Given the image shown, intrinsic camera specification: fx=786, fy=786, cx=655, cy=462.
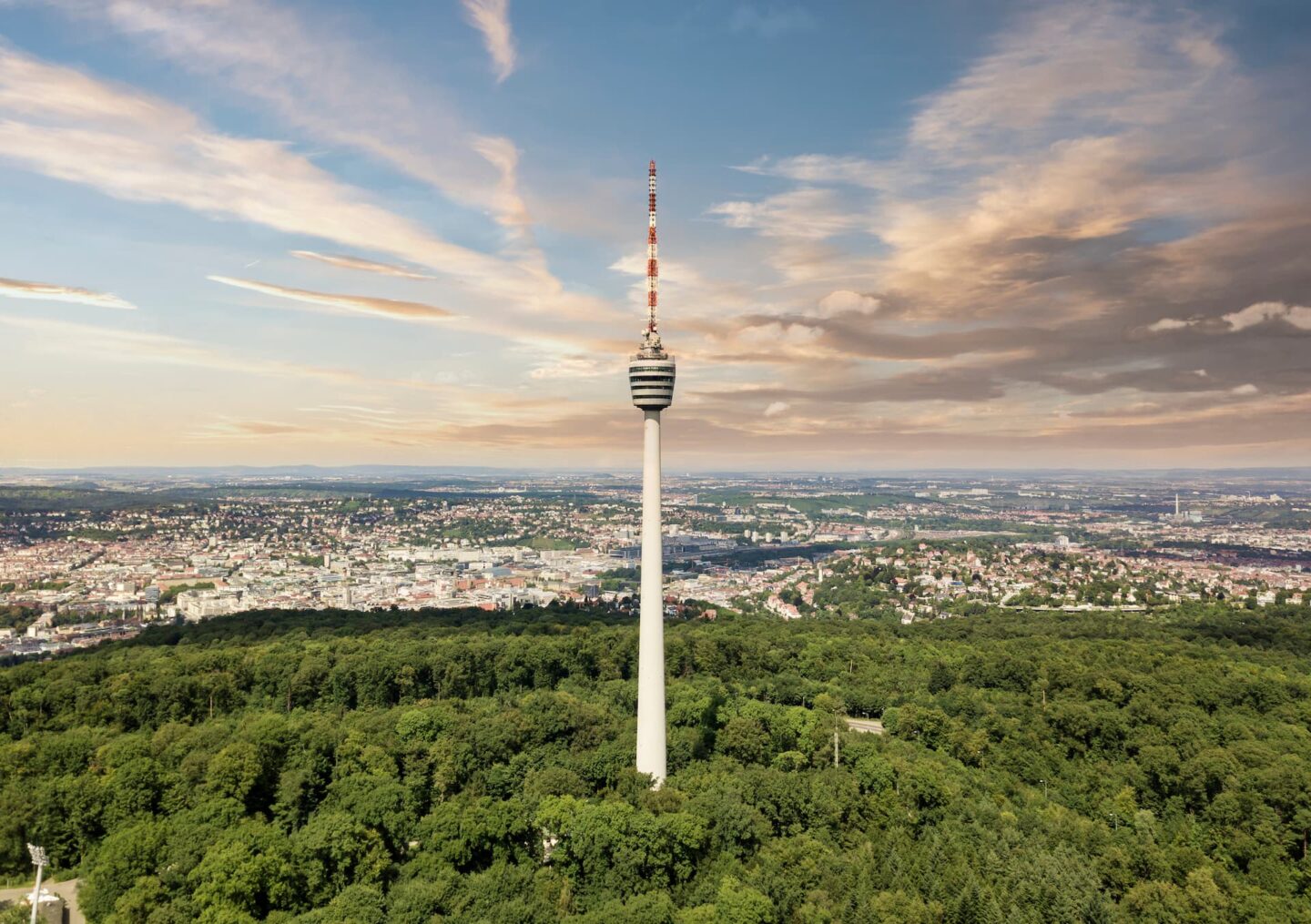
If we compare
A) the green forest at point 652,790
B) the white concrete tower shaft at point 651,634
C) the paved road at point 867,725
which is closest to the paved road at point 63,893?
the green forest at point 652,790

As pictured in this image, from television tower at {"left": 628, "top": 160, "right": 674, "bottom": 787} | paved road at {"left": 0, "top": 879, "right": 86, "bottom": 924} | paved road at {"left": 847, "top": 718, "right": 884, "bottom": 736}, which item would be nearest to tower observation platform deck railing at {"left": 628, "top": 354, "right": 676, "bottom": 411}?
television tower at {"left": 628, "top": 160, "right": 674, "bottom": 787}

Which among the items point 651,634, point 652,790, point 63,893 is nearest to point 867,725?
point 651,634

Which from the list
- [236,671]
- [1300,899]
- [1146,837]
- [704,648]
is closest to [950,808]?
[1146,837]

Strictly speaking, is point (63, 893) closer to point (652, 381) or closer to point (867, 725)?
point (652, 381)

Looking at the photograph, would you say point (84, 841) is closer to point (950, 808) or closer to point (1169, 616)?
point (950, 808)

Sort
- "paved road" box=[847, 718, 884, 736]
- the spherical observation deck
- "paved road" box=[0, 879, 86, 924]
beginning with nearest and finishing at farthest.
Result: "paved road" box=[0, 879, 86, 924] < the spherical observation deck < "paved road" box=[847, 718, 884, 736]

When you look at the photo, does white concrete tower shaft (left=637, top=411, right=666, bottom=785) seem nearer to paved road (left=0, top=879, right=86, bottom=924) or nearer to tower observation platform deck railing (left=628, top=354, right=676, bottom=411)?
tower observation platform deck railing (left=628, top=354, right=676, bottom=411)

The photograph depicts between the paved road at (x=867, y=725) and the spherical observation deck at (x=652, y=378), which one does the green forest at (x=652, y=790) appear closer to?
the paved road at (x=867, y=725)
